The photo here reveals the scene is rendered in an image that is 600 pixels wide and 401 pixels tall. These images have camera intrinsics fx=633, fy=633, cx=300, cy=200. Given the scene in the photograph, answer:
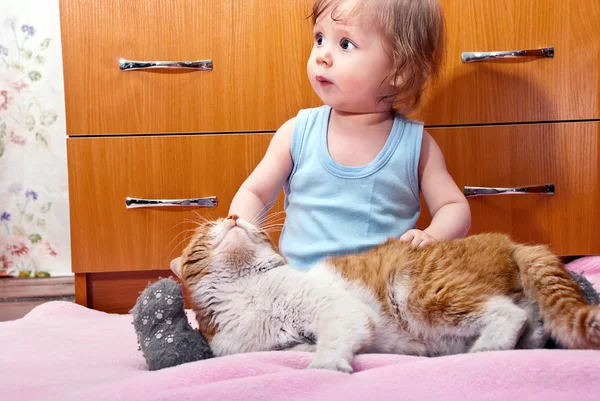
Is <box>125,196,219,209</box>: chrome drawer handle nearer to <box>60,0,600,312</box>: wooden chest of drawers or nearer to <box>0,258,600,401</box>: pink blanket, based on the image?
<box>60,0,600,312</box>: wooden chest of drawers

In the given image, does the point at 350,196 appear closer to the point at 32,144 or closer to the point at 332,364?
the point at 332,364

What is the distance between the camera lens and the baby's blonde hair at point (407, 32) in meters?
1.12

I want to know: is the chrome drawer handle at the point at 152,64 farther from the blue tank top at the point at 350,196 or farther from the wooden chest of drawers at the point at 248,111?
the blue tank top at the point at 350,196

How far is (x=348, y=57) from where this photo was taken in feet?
3.72

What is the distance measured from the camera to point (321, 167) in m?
1.22

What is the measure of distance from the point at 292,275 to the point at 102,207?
719mm

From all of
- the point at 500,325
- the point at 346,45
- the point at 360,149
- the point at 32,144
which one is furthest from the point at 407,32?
the point at 32,144

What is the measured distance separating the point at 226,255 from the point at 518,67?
0.88m

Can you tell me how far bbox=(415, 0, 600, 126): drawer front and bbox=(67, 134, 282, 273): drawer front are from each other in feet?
1.45

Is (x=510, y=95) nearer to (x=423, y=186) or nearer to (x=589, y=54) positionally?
(x=589, y=54)

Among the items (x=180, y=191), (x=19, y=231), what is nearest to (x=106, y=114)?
(x=180, y=191)

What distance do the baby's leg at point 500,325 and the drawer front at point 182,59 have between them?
0.78 meters

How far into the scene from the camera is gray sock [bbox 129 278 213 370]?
0.84m

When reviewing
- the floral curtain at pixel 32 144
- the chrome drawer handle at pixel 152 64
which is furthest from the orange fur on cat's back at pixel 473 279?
the floral curtain at pixel 32 144
